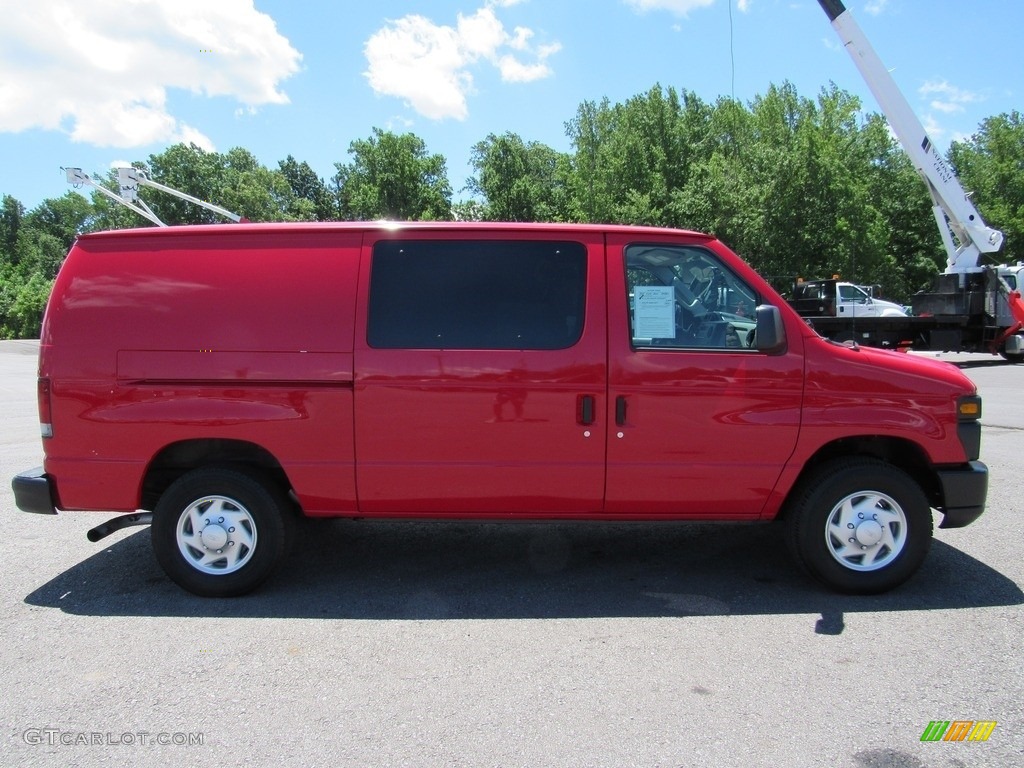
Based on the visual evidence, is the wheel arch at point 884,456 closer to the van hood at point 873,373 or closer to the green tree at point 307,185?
the van hood at point 873,373

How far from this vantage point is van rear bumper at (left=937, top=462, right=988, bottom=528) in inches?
166

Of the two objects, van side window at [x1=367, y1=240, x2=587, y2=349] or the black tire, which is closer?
van side window at [x1=367, y1=240, x2=587, y2=349]

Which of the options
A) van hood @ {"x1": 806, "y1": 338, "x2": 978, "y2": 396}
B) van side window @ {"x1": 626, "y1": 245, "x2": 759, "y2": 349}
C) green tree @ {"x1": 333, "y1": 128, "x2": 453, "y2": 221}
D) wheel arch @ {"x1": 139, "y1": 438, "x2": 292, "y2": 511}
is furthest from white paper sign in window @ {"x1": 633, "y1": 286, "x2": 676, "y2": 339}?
green tree @ {"x1": 333, "y1": 128, "x2": 453, "y2": 221}

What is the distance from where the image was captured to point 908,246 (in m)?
40.0

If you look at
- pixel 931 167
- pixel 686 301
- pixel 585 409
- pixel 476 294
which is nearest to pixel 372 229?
pixel 476 294

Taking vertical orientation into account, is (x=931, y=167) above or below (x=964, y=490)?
above

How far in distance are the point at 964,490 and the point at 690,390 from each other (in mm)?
1673

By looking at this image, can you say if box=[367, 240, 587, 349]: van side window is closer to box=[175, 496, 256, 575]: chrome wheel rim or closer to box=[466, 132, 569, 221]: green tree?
box=[175, 496, 256, 575]: chrome wheel rim

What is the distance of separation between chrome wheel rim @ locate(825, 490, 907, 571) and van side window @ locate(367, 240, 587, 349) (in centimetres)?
184

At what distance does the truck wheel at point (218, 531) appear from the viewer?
169 inches

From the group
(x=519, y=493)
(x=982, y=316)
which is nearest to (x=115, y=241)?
(x=519, y=493)

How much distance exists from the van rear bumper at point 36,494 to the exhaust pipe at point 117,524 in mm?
261

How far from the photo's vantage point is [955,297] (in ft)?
67.5

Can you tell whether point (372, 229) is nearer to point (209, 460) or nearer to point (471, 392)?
point (471, 392)
